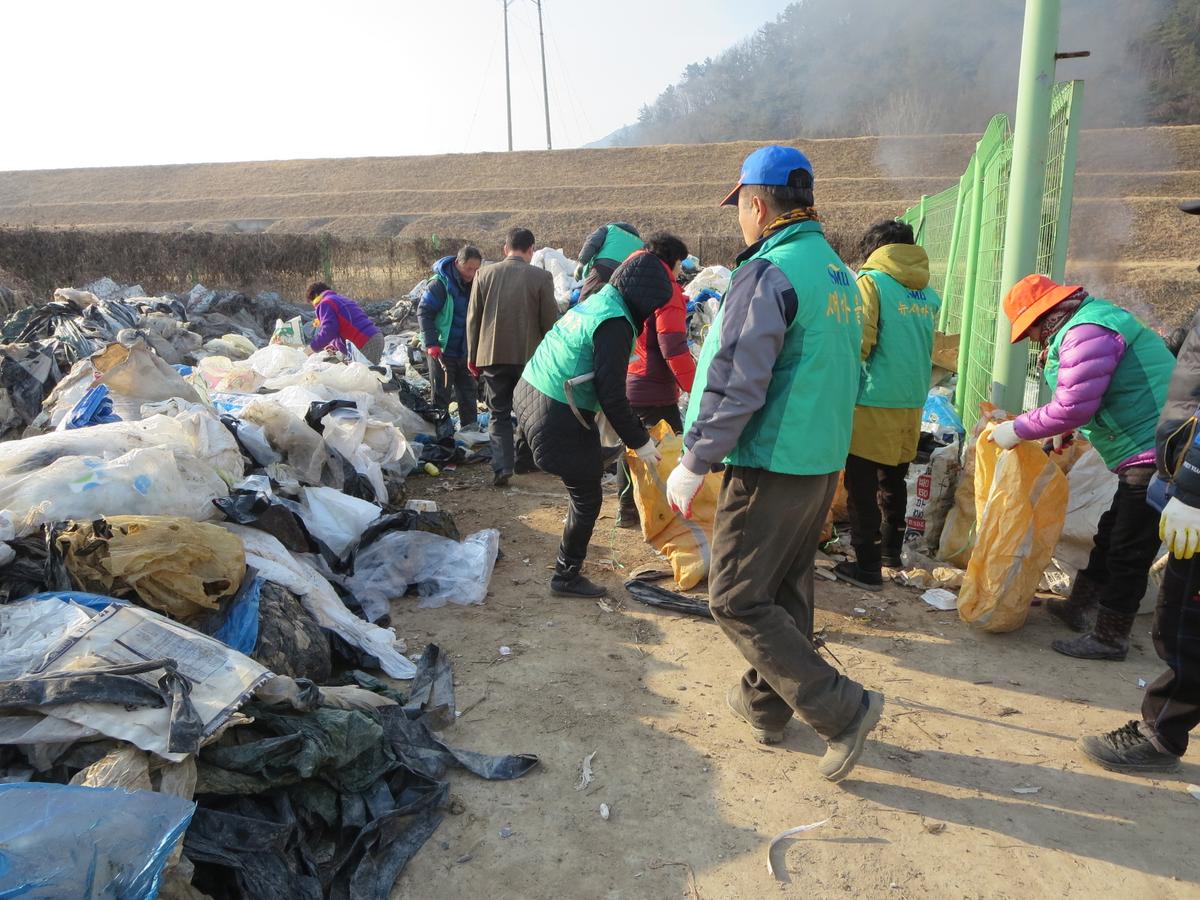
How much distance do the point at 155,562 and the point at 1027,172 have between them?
438cm

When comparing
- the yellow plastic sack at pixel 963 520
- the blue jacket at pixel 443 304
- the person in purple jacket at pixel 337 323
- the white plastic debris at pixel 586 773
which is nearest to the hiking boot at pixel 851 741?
the white plastic debris at pixel 586 773

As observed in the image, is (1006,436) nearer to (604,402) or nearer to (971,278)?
(604,402)

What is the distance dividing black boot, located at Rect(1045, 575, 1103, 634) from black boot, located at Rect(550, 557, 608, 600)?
6.95 feet

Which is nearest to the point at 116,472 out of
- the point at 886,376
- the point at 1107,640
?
the point at 886,376

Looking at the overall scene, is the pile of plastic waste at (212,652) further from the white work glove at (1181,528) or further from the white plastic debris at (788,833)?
the white work glove at (1181,528)

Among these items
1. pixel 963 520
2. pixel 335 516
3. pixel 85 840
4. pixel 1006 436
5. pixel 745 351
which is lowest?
pixel 963 520

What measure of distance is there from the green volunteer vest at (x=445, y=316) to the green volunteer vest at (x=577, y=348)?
3.02 m

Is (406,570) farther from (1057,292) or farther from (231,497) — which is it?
(1057,292)

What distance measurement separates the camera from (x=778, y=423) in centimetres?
228

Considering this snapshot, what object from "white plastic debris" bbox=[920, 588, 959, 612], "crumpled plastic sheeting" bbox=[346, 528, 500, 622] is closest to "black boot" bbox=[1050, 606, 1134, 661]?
"white plastic debris" bbox=[920, 588, 959, 612]

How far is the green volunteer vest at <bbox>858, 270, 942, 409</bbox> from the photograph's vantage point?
148 inches

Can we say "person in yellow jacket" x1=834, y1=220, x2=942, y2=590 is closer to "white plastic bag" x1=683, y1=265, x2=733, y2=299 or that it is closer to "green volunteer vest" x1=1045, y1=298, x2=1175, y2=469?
"green volunteer vest" x1=1045, y1=298, x2=1175, y2=469

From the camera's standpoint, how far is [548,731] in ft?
9.11

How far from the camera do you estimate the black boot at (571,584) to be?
3.87 meters
